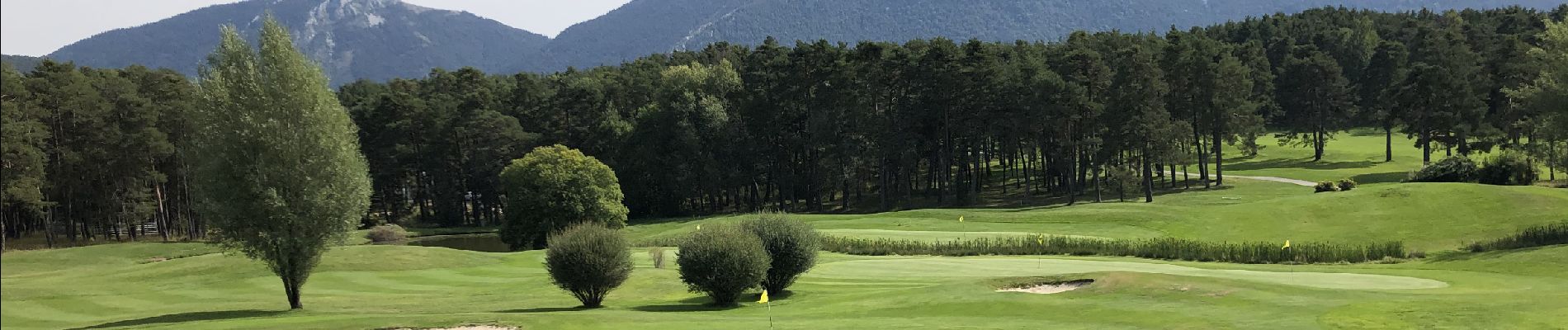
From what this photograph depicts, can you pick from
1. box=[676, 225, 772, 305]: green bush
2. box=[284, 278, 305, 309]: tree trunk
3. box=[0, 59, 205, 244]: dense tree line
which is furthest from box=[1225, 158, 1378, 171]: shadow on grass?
box=[0, 59, 205, 244]: dense tree line

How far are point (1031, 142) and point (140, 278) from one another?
209 ft

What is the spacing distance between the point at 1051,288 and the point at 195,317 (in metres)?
24.4

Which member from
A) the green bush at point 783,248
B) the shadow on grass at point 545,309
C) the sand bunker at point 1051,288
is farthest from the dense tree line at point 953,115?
the shadow on grass at point 545,309

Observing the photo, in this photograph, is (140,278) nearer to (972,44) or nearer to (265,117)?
(265,117)

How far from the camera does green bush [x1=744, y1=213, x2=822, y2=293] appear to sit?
3275 cm

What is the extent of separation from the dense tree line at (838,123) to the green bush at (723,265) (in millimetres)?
43706

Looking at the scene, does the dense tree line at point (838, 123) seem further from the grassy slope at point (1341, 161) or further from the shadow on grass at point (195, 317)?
the shadow on grass at point (195, 317)

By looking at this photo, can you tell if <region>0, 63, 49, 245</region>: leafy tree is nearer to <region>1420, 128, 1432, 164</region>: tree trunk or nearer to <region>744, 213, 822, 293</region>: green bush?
<region>744, 213, 822, 293</region>: green bush

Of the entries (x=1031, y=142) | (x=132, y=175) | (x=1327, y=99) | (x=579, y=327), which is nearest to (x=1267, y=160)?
(x=1327, y=99)

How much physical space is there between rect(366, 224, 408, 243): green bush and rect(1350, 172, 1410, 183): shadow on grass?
78741mm

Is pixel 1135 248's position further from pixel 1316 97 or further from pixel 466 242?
pixel 1316 97

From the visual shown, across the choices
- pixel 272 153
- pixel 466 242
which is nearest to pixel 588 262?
pixel 272 153

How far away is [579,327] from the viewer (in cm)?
2297

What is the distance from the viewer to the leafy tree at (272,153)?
27750 millimetres
